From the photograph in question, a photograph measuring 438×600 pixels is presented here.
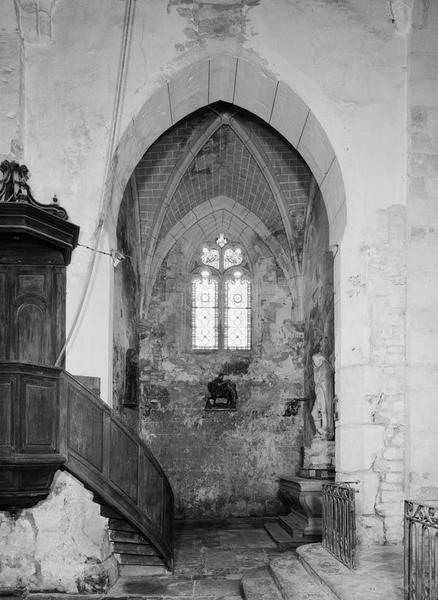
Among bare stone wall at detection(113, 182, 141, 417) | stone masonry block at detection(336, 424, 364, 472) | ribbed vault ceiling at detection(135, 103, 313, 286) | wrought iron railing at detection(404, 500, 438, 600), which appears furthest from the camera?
ribbed vault ceiling at detection(135, 103, 313, 286)

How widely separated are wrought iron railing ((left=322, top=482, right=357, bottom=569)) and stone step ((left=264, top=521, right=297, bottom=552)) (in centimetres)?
256

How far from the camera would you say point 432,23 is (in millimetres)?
8047

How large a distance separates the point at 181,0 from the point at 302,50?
4.95ft

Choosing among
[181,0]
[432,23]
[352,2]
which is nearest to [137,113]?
[181,0]

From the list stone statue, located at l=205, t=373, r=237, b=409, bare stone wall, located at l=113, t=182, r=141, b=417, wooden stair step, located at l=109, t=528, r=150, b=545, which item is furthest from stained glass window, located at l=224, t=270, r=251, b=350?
wooden stair step, located at l=109, t=528, r=150, b=545

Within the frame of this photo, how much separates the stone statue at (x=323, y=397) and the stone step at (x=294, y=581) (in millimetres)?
3511

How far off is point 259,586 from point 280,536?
11.9 ft

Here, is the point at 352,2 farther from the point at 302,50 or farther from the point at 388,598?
the point at 388,598

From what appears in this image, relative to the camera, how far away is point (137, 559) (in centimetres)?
809

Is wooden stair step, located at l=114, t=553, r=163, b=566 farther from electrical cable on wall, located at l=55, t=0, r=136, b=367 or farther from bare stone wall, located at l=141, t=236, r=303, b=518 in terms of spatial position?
bare stone wall, located at l=141, t=236, r=303, b=518

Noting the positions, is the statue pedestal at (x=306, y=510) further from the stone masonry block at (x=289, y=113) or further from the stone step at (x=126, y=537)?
the stone masonry block at (x=289, y=113)

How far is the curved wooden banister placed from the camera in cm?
588

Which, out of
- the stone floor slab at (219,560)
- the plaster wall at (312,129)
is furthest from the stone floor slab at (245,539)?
the plaster wall at (312,129)

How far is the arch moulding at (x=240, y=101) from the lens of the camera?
8.10 meters
